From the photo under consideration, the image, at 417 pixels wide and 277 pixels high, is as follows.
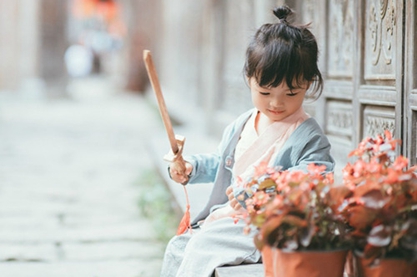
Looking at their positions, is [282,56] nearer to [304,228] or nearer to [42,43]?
[304,228]

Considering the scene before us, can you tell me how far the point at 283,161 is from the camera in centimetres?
272

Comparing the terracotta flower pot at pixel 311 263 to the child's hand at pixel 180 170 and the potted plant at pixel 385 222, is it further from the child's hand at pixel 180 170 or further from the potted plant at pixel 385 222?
the child's hand at pixel 180 170

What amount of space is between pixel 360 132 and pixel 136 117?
1293cm

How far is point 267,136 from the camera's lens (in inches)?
111

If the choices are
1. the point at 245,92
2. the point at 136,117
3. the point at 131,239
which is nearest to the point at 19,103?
the point at 136,117

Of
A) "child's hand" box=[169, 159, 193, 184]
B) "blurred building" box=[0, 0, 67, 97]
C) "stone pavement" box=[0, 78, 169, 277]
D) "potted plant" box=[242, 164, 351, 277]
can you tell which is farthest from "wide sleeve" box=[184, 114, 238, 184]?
"blurred building" box=[0, 0, 67, 97]

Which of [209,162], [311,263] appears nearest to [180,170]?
[209,162]

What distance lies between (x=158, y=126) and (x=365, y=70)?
1057 centimetres

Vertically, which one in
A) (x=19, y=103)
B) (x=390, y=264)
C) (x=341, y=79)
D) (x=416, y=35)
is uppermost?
(x=416, y=35)

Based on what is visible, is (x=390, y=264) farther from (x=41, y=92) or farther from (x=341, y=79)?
(x=41, y=92)

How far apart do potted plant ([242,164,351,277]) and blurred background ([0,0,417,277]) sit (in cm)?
115

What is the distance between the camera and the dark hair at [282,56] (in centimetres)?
257

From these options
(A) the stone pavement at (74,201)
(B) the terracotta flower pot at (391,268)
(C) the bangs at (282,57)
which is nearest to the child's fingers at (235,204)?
(C) the bangs at (282,57)

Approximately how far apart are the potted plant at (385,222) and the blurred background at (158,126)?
110 cm
